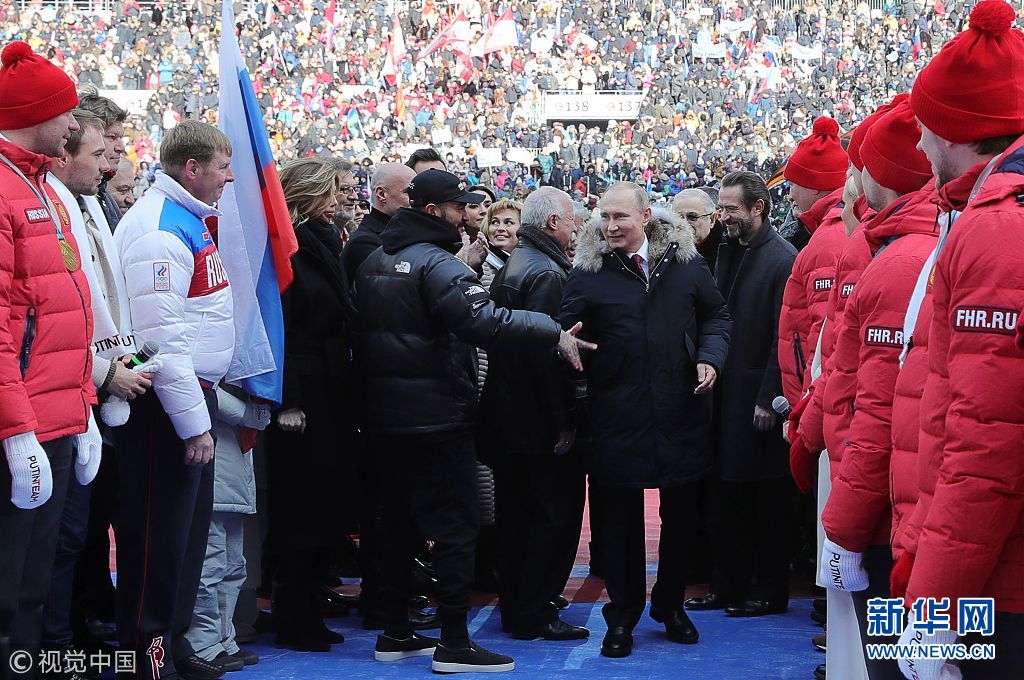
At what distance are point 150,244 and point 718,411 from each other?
2745 millimetres

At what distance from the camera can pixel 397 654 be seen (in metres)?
4.75

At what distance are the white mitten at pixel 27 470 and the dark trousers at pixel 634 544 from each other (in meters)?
2.32

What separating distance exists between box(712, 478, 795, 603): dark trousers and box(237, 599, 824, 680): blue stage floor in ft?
0.56

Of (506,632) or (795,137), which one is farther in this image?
(795,137)

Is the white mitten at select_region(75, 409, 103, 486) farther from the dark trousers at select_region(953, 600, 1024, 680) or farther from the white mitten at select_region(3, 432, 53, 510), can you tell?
the dark trousers at select_region(953, 600, 1024, 680)

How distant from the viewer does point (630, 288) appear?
4.81m

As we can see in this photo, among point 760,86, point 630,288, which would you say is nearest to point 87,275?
point 630,288

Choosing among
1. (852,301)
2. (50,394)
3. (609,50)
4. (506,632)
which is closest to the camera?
(852,301)

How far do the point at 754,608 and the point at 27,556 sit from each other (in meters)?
3.24

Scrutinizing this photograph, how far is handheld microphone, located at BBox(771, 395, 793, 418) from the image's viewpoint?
199 inches

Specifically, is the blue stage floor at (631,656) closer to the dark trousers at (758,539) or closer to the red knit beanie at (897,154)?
the dark trousers at (758,539)

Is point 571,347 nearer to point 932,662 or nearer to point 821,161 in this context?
point 821,161

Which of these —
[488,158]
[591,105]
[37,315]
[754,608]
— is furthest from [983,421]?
[591,105]

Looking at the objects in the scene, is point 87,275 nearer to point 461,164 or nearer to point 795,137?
point 461,164
